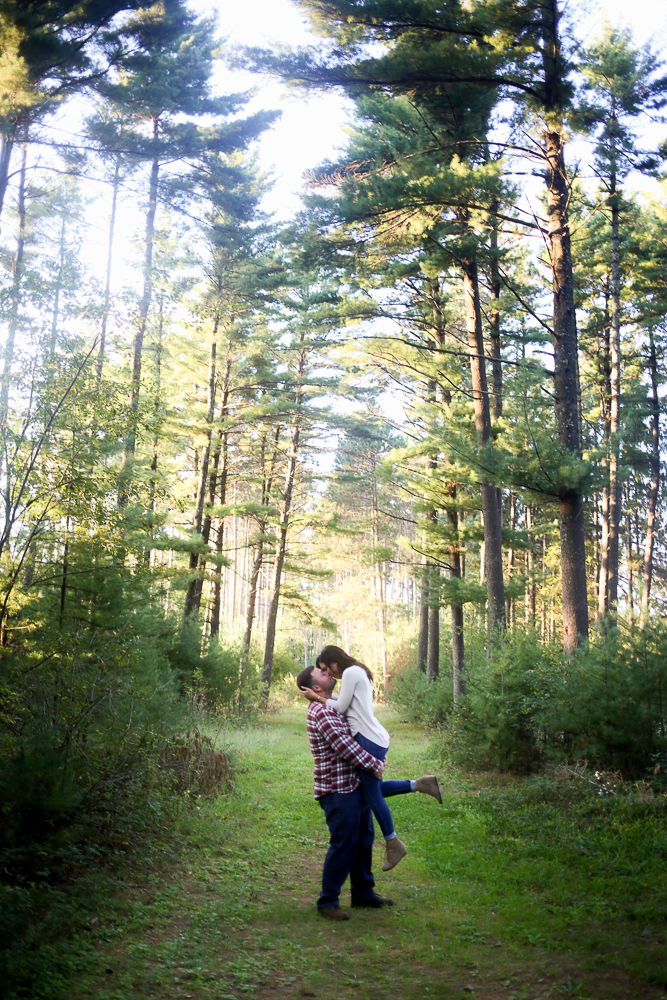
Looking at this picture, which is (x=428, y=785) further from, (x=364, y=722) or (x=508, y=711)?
(x=508, y=711)

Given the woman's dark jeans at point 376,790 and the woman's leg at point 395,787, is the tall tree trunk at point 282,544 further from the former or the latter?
the woman's dark jeans at point 376,790

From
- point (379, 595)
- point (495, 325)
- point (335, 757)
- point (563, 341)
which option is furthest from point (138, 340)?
point (379, 595)

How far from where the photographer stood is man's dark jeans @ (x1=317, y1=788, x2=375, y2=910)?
16.2 feet

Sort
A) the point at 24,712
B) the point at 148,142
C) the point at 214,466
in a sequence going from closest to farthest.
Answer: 1. the point at 24,712
2. the point at 148,142
3. the point at 214,466

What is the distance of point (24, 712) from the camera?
5590 mm

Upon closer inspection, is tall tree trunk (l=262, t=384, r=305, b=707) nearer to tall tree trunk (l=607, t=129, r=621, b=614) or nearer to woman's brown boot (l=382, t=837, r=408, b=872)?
tall tree trunk (l=607, t=129, r=621, b=614)

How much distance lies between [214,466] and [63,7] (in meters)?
12.7

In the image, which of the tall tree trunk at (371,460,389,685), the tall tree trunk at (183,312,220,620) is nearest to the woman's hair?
the tall tree trunk at (183,312,220,620)

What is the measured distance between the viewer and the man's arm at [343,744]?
509cm

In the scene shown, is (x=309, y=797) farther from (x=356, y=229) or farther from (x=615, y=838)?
(x=356, y=229)

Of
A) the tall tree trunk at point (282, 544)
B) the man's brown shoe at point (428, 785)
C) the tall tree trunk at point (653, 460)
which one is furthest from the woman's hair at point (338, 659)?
the tall tree trunk at point (653, 460)

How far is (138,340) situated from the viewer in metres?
14.8

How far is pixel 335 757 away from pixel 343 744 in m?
0.14

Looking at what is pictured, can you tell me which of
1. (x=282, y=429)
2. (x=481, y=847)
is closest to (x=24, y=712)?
(x=481, y=847)
